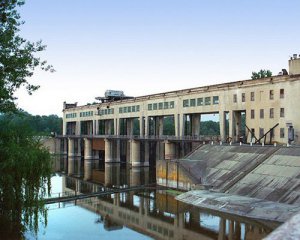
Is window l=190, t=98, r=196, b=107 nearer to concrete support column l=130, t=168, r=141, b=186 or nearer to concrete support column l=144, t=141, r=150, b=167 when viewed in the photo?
concrete support column l=130, t=168, r=141, b=186

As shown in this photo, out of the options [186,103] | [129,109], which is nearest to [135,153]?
[129,109]

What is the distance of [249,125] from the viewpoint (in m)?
55.8

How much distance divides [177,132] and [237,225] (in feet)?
137

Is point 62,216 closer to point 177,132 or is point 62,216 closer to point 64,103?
point 177,132

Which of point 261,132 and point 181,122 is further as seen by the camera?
point 181,122

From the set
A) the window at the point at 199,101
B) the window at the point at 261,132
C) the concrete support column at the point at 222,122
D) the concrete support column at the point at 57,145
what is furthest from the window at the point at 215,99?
the concrete support column at the point at 57,145

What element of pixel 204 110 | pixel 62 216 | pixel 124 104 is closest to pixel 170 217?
pixel 62 216

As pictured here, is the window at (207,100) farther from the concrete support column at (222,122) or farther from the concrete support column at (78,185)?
the concrete support column at (78,185)

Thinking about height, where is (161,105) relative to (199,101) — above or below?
above

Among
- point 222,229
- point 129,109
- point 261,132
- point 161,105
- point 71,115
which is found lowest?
point 222,229

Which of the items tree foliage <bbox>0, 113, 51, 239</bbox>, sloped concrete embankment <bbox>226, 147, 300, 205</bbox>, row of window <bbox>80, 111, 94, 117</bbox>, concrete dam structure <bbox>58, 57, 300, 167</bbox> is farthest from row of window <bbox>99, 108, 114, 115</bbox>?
tree foliage <bbox>0, 113, 51, 239</bbox>

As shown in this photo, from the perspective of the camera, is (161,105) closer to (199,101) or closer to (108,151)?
(199,101)

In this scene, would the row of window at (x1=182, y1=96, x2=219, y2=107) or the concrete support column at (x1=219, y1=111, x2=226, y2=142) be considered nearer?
the concrete support column at (x1=219, y1=111, x2=226, y2=142)

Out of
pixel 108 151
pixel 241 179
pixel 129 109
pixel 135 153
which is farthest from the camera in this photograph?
pixel 108 151
